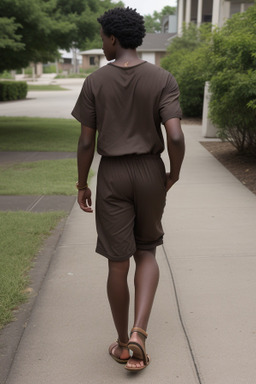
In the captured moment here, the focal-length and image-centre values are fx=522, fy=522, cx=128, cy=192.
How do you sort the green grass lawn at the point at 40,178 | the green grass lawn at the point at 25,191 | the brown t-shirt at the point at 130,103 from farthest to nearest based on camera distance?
the green grass lawn at the point at 40,178 → the green grass lawn at the point at 25,191 → the brown t-shirt at the point at 130,103

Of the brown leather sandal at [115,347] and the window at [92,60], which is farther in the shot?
the window at [92,60]

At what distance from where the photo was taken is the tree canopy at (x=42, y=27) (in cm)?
1300

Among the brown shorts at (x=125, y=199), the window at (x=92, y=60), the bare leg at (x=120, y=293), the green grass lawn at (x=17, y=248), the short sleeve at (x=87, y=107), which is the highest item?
the short sleeve at (x=87, y=107)

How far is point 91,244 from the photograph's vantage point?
17.6 ft

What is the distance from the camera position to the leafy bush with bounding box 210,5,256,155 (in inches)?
328

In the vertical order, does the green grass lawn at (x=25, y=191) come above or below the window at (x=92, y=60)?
above

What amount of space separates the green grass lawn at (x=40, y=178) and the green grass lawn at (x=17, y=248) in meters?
1.34

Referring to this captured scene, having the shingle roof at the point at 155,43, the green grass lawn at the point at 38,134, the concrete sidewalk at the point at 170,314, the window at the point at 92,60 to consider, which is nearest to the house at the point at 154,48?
the shingle roof at the point at 155,43

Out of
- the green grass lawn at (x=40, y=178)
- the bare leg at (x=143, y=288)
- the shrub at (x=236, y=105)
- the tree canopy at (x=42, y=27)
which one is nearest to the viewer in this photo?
the bare leg at (x=143, y=288)

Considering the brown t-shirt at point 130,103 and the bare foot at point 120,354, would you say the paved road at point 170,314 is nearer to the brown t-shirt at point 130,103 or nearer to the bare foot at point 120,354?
the bare foot at point 120,354

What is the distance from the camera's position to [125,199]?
2854 mm

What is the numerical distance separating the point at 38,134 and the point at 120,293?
1349cm

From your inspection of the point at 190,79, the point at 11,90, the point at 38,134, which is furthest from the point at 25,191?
the point at 11,90

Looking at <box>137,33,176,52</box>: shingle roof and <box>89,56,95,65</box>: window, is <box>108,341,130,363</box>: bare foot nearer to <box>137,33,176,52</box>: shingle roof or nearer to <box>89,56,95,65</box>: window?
<box>137,33,176,52</box>: shingle roof
